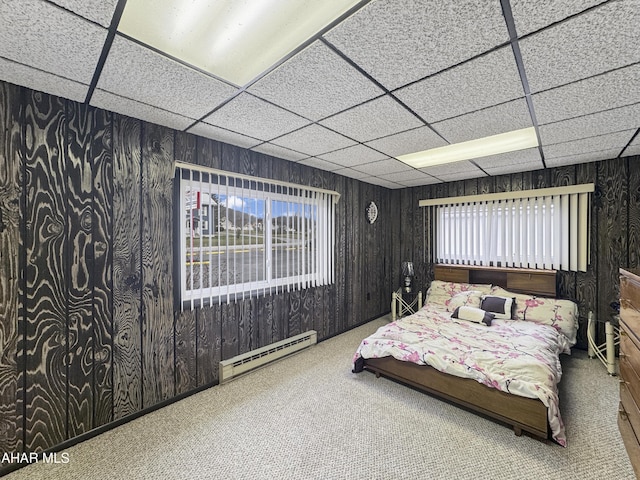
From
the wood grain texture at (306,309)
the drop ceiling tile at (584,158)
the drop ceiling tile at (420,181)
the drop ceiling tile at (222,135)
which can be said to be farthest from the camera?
the drop ceiling tile at (420,181)

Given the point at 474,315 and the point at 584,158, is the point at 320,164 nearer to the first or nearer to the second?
the point at 474,315

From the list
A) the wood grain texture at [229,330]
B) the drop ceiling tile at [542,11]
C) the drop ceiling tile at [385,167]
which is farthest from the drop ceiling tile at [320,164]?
the drop ceiling tile at [542,11]

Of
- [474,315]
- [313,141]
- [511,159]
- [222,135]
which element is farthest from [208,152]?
[474,315]

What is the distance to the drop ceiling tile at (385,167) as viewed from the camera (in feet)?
11.3

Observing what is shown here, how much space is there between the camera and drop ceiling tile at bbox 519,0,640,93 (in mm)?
1162

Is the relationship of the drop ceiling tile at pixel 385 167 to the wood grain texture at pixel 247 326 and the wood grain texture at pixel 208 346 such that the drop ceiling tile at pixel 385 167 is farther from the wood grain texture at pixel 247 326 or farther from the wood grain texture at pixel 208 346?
the wood grain texture at pixel 208 346

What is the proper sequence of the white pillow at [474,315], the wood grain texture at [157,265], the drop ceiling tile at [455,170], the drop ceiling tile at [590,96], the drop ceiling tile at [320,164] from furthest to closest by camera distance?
the drop ceiling tile at [455,170] < the drop ceiling tile at [320,164] < the white pillow at [474,315] < the wood grain texture at [157,265] < the drop ceiling tile at [590,96]

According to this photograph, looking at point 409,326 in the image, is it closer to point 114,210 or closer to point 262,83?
point 262,83

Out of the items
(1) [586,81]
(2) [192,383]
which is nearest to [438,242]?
(1) [586,81]

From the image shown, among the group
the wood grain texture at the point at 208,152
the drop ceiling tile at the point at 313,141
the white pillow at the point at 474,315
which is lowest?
the white pillow at the point at 474,315

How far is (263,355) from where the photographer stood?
10.2ft

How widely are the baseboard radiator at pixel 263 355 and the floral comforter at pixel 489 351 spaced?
862 mm

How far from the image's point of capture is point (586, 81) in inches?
64.6

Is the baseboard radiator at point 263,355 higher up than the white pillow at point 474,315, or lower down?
lower down
